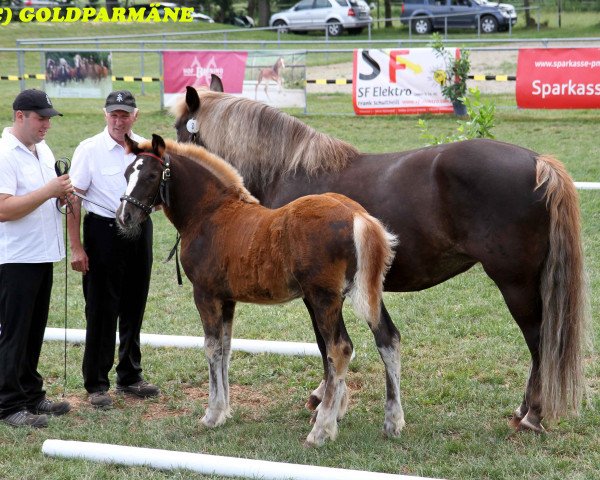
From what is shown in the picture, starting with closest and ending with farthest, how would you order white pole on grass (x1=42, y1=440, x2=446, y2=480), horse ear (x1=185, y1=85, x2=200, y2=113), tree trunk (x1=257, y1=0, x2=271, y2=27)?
white pole on grass (x1=42, y1=440, x2=446, y2=480), horse ear (x1=185, y1=85, x2=200, y2=113), tree trunk (x1=257, y1=0, x2=271, y2=27)

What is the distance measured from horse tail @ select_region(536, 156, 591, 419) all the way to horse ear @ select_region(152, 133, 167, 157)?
232 cm

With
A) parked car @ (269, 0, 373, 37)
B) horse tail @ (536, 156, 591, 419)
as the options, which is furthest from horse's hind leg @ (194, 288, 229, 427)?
parked car @ (269, 0, 373, 37)

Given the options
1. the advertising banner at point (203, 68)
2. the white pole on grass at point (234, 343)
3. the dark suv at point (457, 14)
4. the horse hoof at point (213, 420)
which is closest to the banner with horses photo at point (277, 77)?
the advertising banner at point (203, 68)

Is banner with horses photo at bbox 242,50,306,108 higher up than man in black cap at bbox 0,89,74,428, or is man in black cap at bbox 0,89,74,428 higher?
banner with horses photo at bbox 242,50,306,108

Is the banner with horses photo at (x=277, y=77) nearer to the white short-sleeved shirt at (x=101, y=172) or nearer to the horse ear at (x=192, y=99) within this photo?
the horse ear at (x=192, y=99)

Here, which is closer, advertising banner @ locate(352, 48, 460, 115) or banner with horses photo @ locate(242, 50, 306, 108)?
advertising banner @ locate(352, 48, 460, 115)

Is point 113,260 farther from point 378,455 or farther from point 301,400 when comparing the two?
A: point 378,455

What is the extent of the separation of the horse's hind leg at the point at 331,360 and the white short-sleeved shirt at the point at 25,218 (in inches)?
71.6

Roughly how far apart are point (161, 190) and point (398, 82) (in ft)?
41.8

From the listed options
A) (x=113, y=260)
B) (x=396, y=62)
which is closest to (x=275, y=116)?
(x=113, y=260)

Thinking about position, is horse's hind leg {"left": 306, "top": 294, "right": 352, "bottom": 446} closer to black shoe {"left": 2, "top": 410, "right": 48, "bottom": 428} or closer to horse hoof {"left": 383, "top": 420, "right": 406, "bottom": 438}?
horse hoof {"left": 383, "top": 420, "right": 406, "bottom": 438}

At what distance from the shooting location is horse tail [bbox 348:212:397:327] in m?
4.62

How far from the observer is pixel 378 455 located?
187 inches

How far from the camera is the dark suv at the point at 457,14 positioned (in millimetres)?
32844
